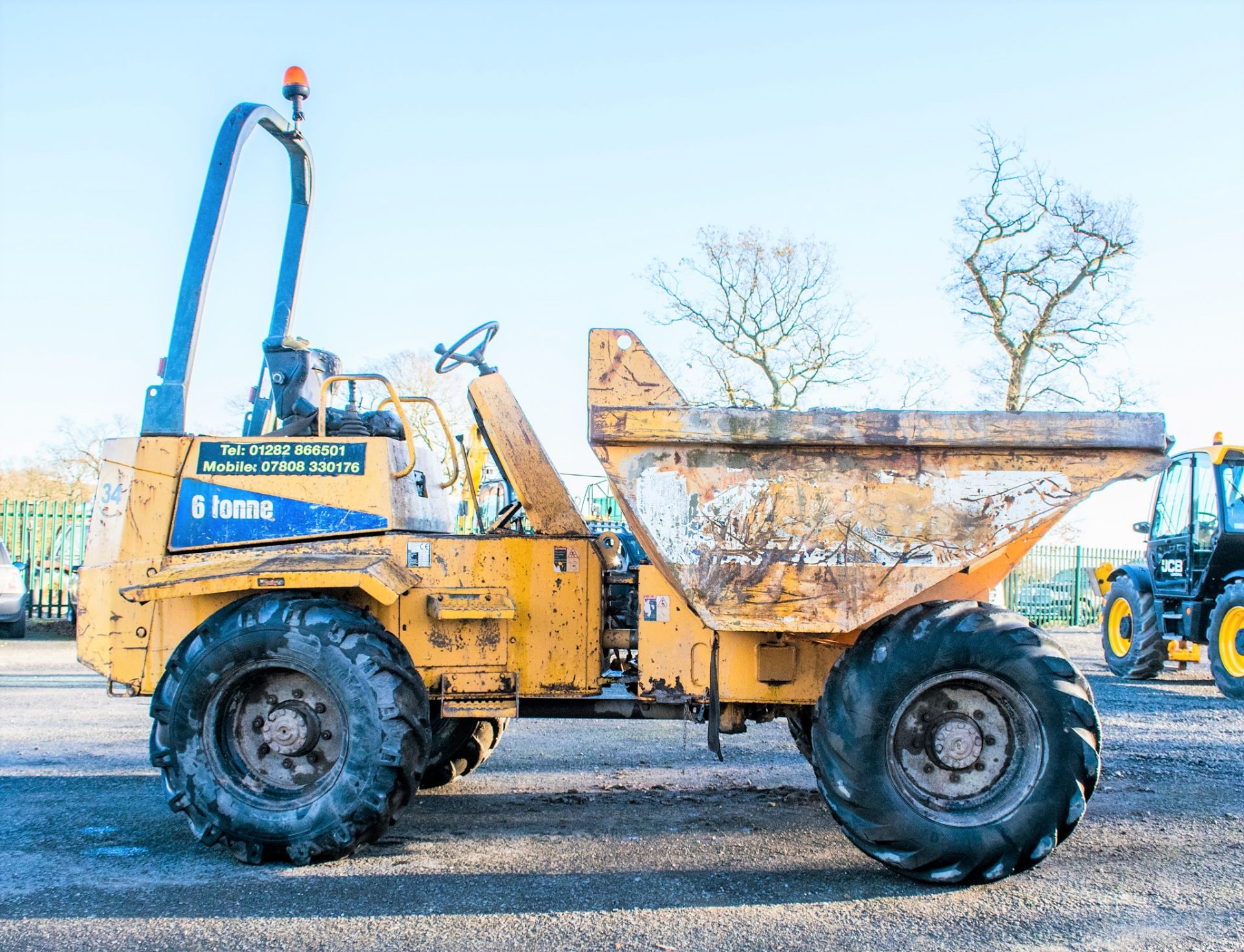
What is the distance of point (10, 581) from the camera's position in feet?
49.3

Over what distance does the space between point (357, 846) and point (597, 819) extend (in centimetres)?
139

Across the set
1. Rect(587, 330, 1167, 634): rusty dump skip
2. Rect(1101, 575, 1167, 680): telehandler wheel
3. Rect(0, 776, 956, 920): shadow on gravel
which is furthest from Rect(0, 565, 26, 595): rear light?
Rect(1101, 575, 1167, 680): telehandler wheel

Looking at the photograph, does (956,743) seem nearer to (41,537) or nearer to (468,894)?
(468,894)

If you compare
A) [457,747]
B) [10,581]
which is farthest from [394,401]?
[10,581]

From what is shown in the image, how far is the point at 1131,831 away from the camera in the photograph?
5.24 meters

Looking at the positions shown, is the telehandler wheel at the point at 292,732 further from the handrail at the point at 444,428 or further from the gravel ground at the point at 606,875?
the handrail at the point at 444,428

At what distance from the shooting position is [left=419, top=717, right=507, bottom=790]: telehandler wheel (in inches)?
230

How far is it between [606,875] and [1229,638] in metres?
9.68

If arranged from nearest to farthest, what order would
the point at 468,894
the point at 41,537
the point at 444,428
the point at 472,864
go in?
1. the point at 468,894
2. the point at 472,864
3. the point at 444,428
4. the point at 41,537

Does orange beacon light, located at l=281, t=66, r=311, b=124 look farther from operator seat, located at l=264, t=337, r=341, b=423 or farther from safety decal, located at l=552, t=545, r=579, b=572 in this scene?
safety decal, located at l=552, t=545, r=579, b=572

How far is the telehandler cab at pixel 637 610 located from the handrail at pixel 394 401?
3 cm

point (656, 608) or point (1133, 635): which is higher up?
point (656, 608)

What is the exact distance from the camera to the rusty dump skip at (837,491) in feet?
14.5

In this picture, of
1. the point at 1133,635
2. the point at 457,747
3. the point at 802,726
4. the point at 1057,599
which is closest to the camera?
the point at 802,726
